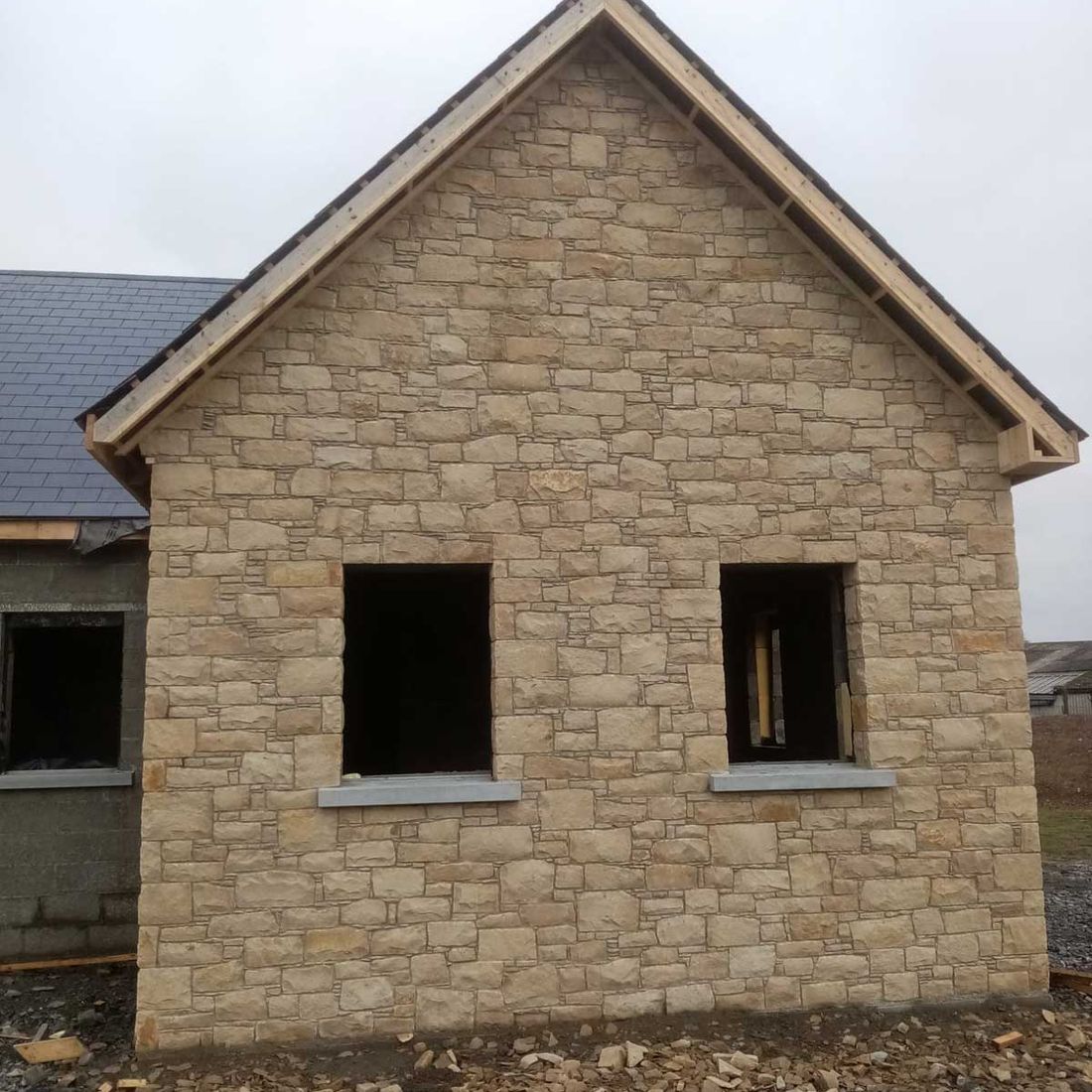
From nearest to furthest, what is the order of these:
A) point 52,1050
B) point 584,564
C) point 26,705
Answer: point 52,1050 → point 584,564 → point 26,705

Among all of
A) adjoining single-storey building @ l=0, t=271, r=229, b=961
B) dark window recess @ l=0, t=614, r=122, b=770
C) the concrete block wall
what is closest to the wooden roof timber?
adjoining single-storey building @ l=0, t=271, r=229, b=961

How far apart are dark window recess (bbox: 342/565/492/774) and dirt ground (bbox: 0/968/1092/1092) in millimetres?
5098

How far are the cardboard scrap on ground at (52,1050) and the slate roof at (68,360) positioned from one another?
402cm

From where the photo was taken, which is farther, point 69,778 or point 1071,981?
point 69,778

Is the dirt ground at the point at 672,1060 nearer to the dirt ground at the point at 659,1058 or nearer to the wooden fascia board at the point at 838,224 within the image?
the dirt ground at the point at 659,1058

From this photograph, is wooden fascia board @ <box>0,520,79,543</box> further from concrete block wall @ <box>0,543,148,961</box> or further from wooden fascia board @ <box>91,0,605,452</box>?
wooden fascia board @ <box>91,0,605,452</box>

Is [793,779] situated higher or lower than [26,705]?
lower

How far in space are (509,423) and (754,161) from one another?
258cm

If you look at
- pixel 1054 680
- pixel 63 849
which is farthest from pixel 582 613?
pixel 1054 680

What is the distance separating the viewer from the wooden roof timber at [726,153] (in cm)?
609

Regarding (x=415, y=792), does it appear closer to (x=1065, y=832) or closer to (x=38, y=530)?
(x=38, y=530)

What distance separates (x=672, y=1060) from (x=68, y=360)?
9.07 meters

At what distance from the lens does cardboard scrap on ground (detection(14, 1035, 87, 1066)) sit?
598cm

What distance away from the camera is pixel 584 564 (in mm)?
6609
